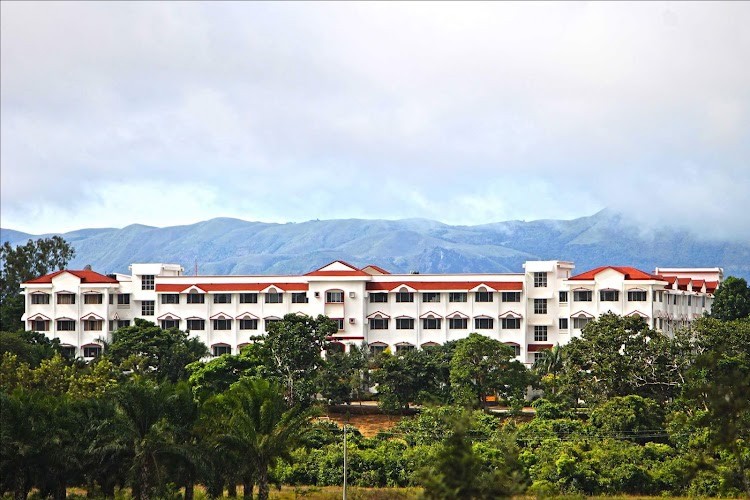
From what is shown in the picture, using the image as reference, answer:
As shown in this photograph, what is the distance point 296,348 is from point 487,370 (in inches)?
451

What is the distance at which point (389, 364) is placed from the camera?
255ft

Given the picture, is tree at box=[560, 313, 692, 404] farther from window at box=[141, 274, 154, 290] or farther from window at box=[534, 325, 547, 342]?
window at box=[141, 274, 154, 290]

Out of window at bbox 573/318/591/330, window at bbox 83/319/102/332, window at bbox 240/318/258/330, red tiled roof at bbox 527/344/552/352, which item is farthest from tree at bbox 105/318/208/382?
window at bbox 573/318/591/330

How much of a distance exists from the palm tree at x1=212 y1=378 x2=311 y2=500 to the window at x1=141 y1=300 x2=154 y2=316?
44.4m

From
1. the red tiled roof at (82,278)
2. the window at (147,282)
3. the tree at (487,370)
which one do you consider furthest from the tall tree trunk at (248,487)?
the red tiled roof at (82,278)

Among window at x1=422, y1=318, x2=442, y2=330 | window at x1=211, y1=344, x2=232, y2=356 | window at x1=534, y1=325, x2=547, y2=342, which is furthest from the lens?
window at x1=211, y1=344, x2=232, y2=356

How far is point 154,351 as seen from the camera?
8162 centimetres

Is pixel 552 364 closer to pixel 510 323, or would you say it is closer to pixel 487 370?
pixel 487 370

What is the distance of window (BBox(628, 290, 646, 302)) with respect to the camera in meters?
87.7

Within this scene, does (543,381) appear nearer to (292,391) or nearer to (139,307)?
(292,391)

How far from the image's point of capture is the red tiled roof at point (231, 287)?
91438 millimetres

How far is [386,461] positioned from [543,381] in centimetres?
2112

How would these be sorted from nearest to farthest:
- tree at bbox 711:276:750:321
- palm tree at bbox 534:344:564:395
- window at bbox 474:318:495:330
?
palm tree at bbox 534:344:564:395 < window at bbox 474:318:495:330 < tree at bbox 711:276:750:321

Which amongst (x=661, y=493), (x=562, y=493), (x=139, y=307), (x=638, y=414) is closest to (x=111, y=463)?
(x=562, y=493)
